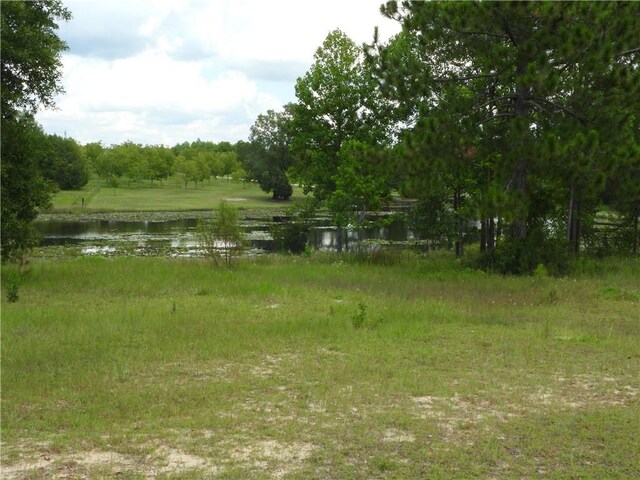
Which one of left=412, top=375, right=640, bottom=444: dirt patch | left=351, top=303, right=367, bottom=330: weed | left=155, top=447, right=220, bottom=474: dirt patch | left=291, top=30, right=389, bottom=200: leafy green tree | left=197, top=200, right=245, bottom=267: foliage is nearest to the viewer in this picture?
left=155, top=447, right=220, bottom=474: dirt patch

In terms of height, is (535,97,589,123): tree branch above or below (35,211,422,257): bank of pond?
above

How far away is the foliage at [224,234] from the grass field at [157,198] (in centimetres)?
4031

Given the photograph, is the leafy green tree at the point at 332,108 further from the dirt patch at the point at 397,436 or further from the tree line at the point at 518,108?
the dirt patch at the point at 397,436

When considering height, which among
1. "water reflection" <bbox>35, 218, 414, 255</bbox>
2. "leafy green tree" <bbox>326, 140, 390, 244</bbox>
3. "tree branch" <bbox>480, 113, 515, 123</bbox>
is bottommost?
"water reflection" <bbox>35, 218, 414, 255</bbox>

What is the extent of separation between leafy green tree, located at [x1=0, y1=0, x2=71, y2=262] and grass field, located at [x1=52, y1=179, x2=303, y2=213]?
142 feet

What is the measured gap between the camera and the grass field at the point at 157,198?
65.1m

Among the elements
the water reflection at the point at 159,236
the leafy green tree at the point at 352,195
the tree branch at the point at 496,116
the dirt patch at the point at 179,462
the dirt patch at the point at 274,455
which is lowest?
the water reflection at the point at 159,236

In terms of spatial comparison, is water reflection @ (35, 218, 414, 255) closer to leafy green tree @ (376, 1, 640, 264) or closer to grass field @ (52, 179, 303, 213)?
leafy green tree @ (376, 1, 640, 264)

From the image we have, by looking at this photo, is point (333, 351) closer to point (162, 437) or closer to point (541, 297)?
point (162, 437)

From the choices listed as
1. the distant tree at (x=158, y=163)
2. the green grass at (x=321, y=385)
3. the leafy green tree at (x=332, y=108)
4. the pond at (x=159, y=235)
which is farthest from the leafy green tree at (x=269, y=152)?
the green grass at (x=321, y=385)

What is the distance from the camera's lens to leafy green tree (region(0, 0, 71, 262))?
1625 cm

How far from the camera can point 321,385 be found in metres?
8.01

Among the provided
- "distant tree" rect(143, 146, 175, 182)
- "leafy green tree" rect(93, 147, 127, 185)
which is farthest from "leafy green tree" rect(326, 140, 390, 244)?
"leafy green tree" rect(93, 147, 127, 185)

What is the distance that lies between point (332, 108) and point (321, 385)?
24.7 meters
